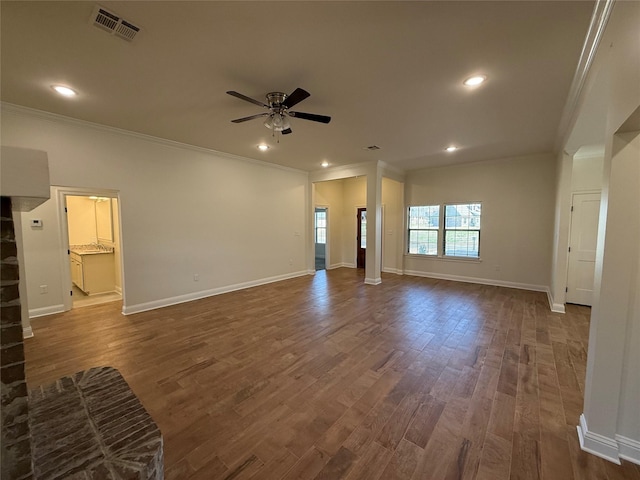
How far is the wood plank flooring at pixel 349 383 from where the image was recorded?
164 cm

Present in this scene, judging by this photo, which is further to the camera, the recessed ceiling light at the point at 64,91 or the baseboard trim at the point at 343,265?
the baseboard trim at the point at 343,265

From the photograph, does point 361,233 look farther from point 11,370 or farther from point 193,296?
point 11,370

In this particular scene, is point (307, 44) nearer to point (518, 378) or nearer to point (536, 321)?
point (518, 378)

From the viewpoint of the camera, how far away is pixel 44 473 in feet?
3.80

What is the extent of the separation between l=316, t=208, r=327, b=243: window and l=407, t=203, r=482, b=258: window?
104 inches

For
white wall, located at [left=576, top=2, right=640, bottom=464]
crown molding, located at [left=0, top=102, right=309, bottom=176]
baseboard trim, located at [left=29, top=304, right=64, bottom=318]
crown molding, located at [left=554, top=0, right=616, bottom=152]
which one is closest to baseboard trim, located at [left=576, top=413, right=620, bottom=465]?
white wall, located at [left=576, top=2, right=640, bottom=464]

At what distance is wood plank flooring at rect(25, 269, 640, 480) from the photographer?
5.40 ft

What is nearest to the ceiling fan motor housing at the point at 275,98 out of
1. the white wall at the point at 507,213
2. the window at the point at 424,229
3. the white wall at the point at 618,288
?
the white wall at the point at 618,288

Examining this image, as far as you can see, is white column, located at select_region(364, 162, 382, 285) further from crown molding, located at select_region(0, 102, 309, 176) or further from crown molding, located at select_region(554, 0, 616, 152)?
crown molding, located at select_region(554, 0, 616, 152)

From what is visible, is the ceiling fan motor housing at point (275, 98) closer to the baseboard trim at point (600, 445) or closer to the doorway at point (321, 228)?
the baseboard trim at point (600, 445)

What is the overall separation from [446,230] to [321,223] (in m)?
4.08

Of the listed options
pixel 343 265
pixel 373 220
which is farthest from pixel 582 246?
pixel 343 265

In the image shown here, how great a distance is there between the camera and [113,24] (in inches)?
76.8

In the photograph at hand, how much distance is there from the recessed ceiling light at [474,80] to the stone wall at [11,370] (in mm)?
3502
